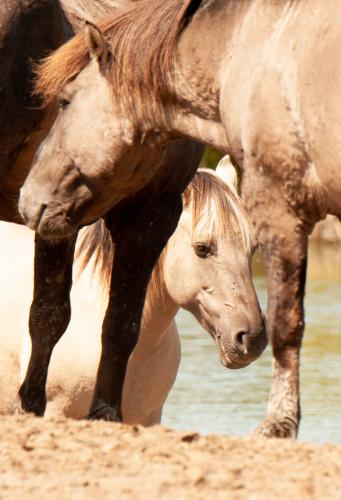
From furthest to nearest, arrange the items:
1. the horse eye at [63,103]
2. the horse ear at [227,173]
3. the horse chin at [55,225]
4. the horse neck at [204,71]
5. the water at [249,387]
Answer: the water at [249,387] → the horse ear at [227,173] → the horse chin at [55,225] → the horse eye at [63,103] → the horse neck at [204,71]

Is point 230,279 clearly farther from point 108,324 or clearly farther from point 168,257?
point 108,324

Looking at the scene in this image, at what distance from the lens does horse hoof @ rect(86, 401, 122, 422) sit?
18.2ft

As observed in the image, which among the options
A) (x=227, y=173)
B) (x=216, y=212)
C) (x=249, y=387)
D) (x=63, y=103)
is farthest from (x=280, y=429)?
(x=249, y=387)

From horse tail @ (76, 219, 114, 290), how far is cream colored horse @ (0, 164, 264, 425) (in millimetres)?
114

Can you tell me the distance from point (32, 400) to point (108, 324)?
46 cm

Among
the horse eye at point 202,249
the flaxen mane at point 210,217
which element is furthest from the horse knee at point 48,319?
the horse eye at point 202,249

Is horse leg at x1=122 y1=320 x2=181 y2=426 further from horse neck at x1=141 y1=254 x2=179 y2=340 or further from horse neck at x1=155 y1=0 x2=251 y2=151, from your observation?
horse neck at x1=155 y1=0 x2=251 y2=151

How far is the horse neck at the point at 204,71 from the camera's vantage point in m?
4.46

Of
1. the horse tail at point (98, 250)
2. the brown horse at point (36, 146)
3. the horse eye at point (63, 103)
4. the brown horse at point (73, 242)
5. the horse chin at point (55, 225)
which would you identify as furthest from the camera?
the horse tail at point (98, 250)

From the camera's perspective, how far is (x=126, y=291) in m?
5.60

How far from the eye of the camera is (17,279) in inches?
297

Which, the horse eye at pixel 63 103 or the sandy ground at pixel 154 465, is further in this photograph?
the horse eye at pixel 63 103

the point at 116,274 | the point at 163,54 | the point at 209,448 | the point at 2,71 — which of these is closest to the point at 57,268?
the point at 116,274

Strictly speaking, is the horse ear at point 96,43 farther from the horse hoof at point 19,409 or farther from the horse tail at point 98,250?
the horse tail at point 98,250
